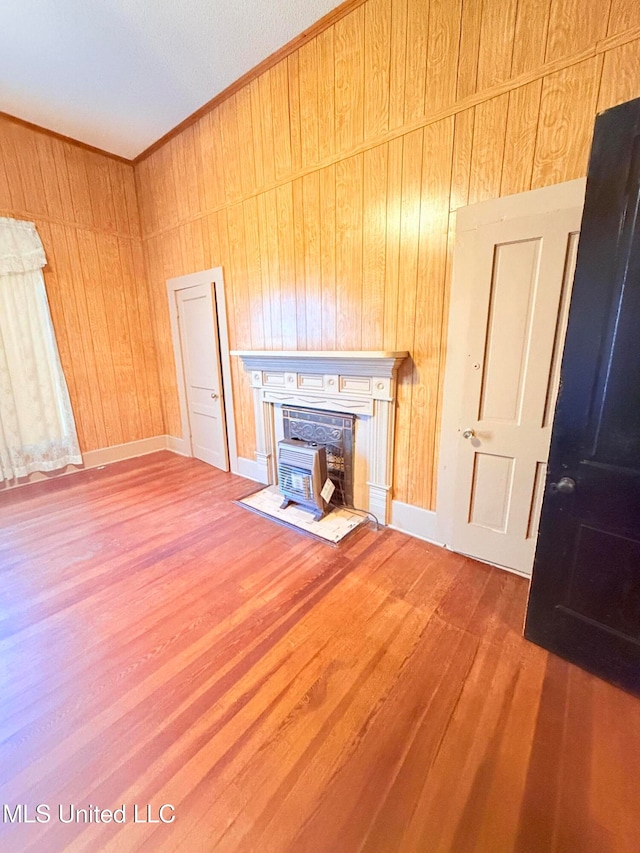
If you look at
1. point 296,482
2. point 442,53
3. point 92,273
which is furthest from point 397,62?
point 92,273

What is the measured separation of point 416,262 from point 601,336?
1190 millimetres

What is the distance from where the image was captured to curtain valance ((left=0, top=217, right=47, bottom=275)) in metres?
3.16

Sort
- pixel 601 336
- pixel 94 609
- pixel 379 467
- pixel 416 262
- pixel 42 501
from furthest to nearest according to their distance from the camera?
pixel 42 501 < pixel 379 467 < pixel 416 262 < pixel 94 609 < pixel 601 336

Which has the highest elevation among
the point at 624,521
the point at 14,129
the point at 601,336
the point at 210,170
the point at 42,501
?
the point at 14,129

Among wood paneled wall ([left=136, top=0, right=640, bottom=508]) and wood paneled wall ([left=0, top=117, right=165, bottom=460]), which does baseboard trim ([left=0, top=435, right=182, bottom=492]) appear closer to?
wood paneled wall ([left=0, top=117, right=165, bottom=460])

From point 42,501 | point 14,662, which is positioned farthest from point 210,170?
point 14,662

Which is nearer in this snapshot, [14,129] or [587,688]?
[587,688]

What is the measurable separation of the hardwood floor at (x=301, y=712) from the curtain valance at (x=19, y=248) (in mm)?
2736

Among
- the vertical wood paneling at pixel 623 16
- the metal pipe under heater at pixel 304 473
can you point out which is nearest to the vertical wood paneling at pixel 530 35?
the vertical wood paneling at pixel 623 16

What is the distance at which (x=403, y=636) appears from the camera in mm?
1618

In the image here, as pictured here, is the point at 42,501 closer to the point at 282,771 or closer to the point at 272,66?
the point at 282,771

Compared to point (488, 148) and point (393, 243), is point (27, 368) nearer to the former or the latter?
point (393, 243)

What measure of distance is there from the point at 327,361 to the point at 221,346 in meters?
1.45

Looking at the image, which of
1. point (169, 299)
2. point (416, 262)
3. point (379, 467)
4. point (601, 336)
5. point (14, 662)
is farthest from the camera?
point (169, 299)
